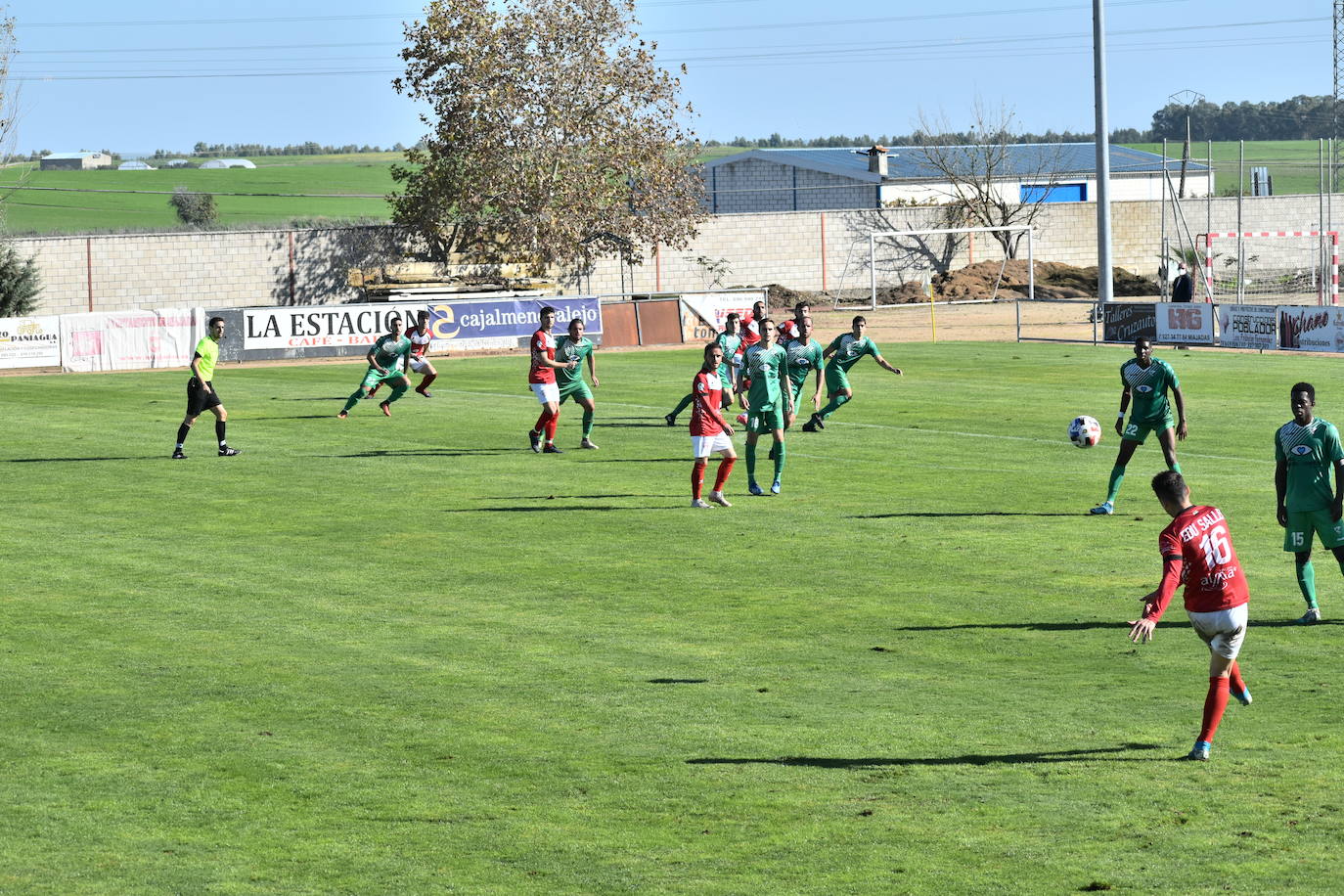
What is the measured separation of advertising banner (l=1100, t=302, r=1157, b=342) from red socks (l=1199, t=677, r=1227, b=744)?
37.1 metres

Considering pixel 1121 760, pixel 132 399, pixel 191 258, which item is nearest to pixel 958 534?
pixel 1121 760

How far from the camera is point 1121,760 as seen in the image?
10422 millimetres

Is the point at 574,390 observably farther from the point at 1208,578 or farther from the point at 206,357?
the point at 1208,578

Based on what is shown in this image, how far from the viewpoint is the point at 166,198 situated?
449ft

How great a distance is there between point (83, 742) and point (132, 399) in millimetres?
25277

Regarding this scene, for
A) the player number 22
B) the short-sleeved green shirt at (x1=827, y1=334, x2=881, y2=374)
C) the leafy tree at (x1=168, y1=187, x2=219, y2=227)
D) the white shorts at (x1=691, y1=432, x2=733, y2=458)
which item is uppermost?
the leafy tree at (x1=168, y1=187, x2=219, y2=227)

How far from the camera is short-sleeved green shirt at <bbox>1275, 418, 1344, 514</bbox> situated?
13875mm

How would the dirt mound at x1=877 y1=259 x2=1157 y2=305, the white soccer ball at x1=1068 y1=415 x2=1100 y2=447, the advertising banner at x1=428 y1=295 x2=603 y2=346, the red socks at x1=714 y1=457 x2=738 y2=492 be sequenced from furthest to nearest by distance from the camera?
1. the dirt mound at x1=877 y1=259 x2=1157 y2=305
2. the advertising banner at x1=428 y1=295 x2=603 y2=346
3. the white soccer ball at x1=1068 y1=415 x2=1100 y2=447
4. the red socks at x1=714 y1=457 x2=738 y2=492

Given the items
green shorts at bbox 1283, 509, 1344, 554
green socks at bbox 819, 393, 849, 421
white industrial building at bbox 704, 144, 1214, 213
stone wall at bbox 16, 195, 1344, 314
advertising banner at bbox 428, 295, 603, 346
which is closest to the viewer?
green shorts at bbox 1283, 509, 1344, 554

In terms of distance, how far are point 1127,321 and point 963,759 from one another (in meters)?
38.0

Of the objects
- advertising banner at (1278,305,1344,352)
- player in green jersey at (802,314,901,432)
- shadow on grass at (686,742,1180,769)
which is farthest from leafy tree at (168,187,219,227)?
shadow on grass at (686,742,1180,769)

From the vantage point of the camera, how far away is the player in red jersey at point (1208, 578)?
9.85 metres

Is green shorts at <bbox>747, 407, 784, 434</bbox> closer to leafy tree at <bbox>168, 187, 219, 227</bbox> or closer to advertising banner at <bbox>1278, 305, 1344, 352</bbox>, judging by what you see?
advertising banner at <bbox>1278, 305, 1344, 352</bbox>

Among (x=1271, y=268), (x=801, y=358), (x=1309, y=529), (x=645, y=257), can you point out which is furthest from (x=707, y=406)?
(x=1271, y=268)
